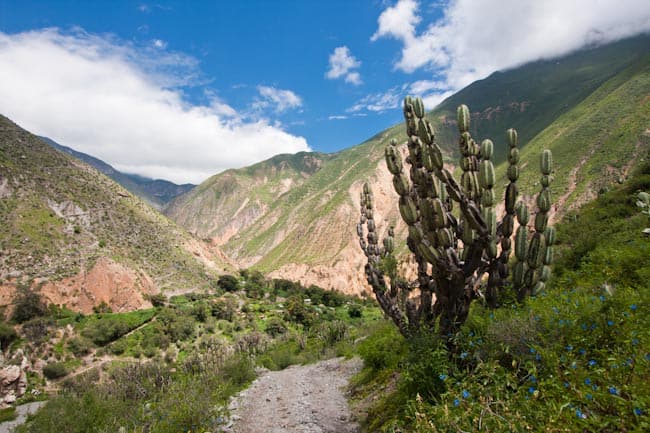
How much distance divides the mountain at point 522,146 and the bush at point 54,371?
5472cm

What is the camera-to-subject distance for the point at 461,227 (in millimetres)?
6051

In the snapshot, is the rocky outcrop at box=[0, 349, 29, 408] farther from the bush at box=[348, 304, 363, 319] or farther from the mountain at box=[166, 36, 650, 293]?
the mountain at box=[166, 36, 650, 293]

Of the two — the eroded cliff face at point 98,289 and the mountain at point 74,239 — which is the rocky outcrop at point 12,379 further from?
the mountain at point 74,239

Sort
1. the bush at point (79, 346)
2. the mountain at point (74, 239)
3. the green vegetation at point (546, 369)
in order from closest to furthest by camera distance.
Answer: the green vegetation at point (546, 369) < the bush at point (79, 346) < the mountain at point (74, 239)

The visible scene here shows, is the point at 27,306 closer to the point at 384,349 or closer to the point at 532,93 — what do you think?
the point at 384,349

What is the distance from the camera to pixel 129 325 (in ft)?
132

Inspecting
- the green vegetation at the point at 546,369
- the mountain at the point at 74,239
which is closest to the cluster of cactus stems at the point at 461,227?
the green vegetation at the point at 546,369

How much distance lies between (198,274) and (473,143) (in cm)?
6100

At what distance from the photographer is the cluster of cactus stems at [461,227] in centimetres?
550

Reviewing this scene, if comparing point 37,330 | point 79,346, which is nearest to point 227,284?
point 79,346

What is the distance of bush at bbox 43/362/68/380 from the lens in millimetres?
31984

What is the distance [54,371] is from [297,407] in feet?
115

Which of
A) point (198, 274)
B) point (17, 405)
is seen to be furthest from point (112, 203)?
point (17, 405)

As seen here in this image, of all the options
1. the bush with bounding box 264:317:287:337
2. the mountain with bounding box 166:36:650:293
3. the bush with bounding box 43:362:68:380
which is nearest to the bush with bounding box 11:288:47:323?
the bush with bounding box 43:362:68:380
